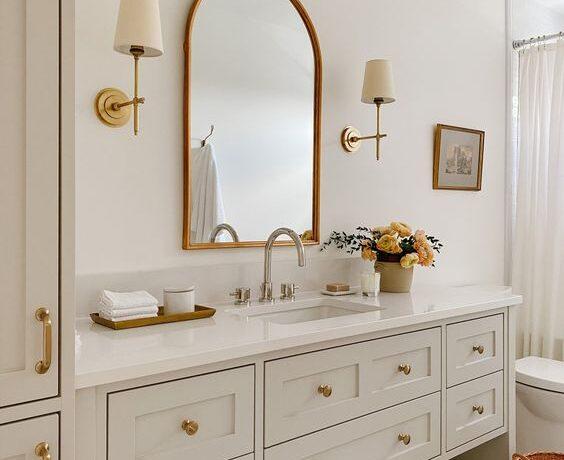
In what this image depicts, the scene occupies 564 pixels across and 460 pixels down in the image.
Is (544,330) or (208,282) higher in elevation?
(208,282)

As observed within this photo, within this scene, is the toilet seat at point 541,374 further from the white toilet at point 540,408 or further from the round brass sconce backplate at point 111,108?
the round brass sconce backplate at point 111,108

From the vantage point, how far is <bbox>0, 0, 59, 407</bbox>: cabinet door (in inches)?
41.6

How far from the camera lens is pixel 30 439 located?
1109 millimetres

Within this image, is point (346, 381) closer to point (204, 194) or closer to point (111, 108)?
point (204, 194)

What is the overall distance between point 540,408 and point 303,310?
127 cm

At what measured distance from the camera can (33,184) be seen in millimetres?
1087

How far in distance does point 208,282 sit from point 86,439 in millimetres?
903

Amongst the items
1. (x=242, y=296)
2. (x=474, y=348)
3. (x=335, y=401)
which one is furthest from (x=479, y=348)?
(x=242, y=296)

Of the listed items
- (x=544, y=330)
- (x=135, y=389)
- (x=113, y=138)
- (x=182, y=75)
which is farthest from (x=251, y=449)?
(x=544, y=330)

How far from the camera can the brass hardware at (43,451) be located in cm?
112

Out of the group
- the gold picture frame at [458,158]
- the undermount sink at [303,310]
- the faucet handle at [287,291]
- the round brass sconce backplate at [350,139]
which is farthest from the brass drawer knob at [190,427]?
the gold picture frame at [458,158]

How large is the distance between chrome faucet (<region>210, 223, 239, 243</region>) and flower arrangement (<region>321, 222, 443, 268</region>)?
45 centimetres

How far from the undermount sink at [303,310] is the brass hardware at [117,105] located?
730 mm

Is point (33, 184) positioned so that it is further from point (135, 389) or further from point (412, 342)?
point (412, 342)
